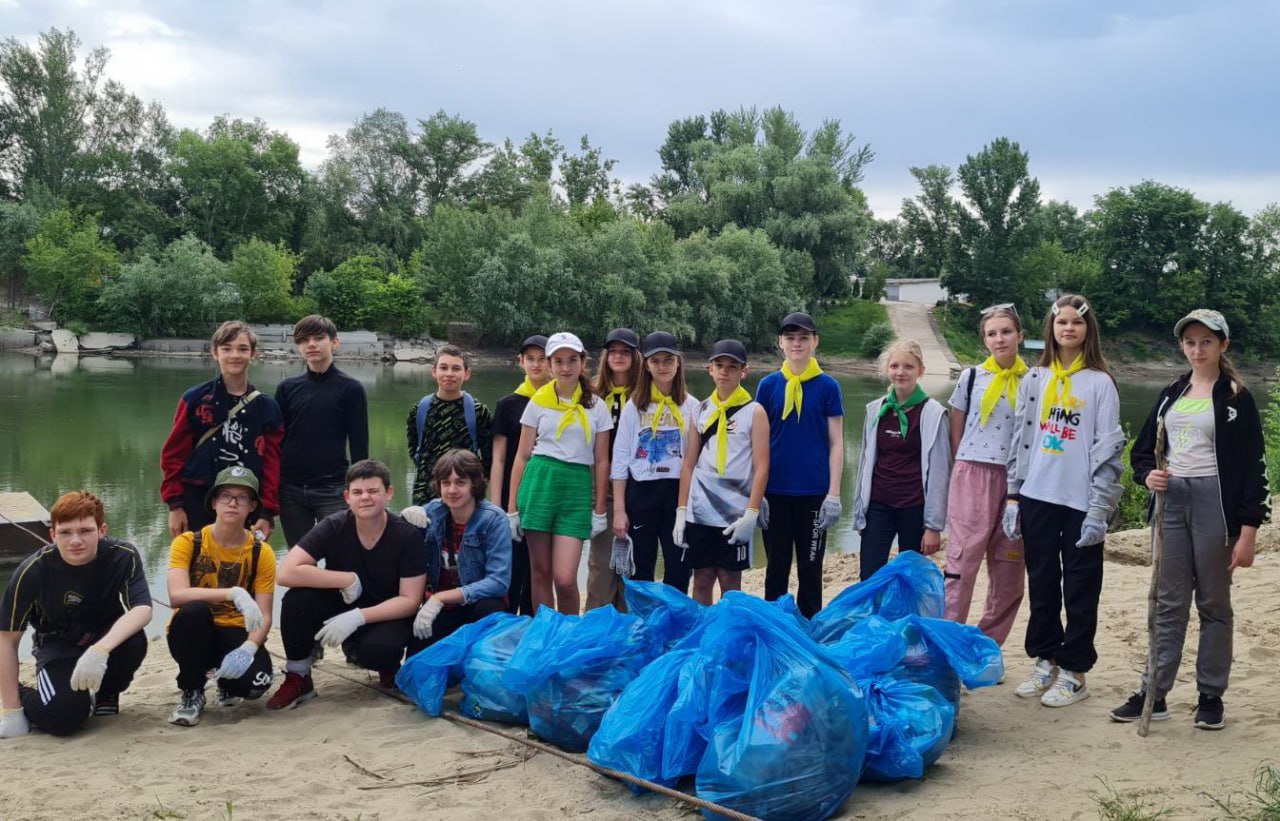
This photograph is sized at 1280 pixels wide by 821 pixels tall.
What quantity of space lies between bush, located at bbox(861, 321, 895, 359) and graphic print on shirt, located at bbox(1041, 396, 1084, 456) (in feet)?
125

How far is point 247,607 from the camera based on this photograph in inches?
160

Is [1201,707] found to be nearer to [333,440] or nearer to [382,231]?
[333,440]

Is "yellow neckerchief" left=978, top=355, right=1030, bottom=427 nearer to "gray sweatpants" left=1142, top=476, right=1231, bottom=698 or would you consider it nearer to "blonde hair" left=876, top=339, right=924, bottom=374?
"blonde hair" left=876, top=339, right=924, bottom=374

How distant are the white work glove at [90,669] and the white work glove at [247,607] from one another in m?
0.48

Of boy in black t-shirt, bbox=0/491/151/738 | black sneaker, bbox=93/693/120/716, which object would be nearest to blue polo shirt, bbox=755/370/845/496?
boy in black t-shirt, bbox=0/491/151/738

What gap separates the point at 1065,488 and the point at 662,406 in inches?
70.0

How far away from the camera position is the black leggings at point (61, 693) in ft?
12.7

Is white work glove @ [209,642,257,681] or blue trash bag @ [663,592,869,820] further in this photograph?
white work glove @ [209,642,257,681]

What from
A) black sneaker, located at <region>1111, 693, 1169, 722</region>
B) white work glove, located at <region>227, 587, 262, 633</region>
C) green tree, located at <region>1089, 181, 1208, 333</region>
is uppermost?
green tree, located at <region>1089, 181, 1208, 333</region>

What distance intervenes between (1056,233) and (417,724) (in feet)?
209

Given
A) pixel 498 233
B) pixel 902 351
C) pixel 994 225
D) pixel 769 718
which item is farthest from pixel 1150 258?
pixel 769 718

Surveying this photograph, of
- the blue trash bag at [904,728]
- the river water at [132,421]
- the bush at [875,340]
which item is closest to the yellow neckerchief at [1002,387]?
the blue trash bag at [904,728]

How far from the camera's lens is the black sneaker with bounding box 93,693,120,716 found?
409 cm

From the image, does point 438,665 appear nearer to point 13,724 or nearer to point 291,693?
point 291,693
